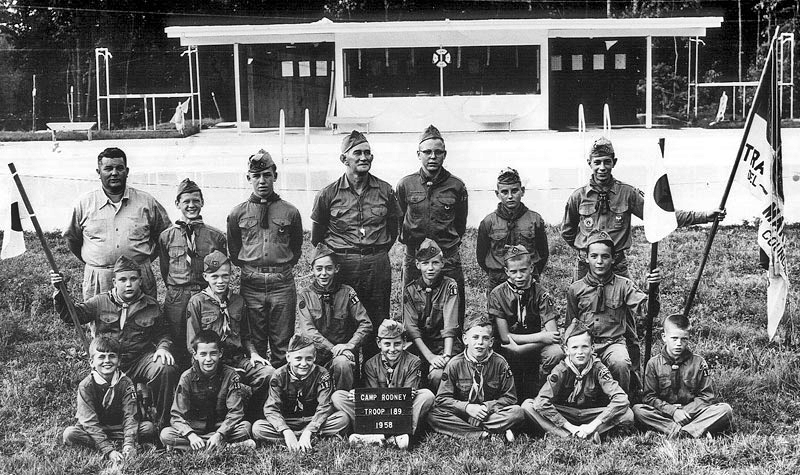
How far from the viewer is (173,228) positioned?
14.3 feet

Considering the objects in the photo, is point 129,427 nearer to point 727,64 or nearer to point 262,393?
point 262,393

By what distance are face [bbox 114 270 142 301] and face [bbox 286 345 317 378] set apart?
86 cm

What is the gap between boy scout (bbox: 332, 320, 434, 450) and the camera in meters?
4.10

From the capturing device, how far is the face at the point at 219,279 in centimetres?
423

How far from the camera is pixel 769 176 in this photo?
4.37 metres

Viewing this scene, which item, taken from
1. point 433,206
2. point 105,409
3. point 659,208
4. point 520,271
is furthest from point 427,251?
point 105,409

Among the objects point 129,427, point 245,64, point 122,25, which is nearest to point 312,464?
point 129,427

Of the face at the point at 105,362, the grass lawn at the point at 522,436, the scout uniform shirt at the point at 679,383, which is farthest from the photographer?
the scout uniform shirt at the point at 679,383

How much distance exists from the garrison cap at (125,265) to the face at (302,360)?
3.04 ft

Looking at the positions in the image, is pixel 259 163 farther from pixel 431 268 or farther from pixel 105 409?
pixel 105 409

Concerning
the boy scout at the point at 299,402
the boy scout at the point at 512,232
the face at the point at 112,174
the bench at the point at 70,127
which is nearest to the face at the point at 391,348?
the boy scout at the point at 299,402

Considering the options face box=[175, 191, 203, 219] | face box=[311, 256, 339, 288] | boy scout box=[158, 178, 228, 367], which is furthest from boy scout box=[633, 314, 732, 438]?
face box=[175, 191, 203, 219]

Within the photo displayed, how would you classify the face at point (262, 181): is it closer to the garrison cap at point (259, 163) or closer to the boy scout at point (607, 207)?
the garrison cap at point (259, 163)

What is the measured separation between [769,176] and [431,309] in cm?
188
